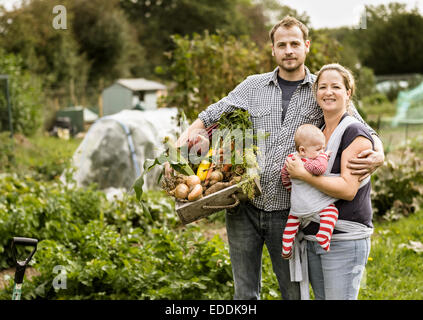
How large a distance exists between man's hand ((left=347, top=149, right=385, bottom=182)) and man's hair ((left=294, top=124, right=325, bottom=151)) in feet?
0.63

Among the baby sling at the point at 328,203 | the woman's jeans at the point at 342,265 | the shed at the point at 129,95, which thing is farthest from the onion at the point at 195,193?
the shed at the point at 129,95

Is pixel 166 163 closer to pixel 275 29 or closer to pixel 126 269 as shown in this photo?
pixel 275 29

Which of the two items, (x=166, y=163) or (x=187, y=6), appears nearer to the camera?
(x=166, y=163)

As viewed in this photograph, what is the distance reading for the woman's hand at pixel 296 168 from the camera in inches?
92.9

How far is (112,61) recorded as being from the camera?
26141 mm

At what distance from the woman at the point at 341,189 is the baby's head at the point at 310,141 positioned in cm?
7

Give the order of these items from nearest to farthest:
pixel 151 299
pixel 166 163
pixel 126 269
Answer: pixel 166 163, pixel 151 299, pixel 126 269

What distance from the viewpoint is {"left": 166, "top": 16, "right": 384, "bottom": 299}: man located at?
2.69m

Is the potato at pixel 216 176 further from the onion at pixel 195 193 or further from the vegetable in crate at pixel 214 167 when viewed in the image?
the onion at pixel 195 193

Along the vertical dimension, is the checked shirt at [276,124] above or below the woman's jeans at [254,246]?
above

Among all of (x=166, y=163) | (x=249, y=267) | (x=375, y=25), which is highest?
(x=375, y=25)

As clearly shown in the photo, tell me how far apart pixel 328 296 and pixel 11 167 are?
6.91 meters

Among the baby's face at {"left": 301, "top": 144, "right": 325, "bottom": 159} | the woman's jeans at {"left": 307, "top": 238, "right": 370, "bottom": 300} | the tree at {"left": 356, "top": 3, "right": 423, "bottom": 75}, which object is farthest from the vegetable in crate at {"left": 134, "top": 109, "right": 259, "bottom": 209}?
the tree at {"left": 356, "top": 3, "right": 423, "bottom": 75}

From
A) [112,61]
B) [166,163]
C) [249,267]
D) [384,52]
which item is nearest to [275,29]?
[166,163]
